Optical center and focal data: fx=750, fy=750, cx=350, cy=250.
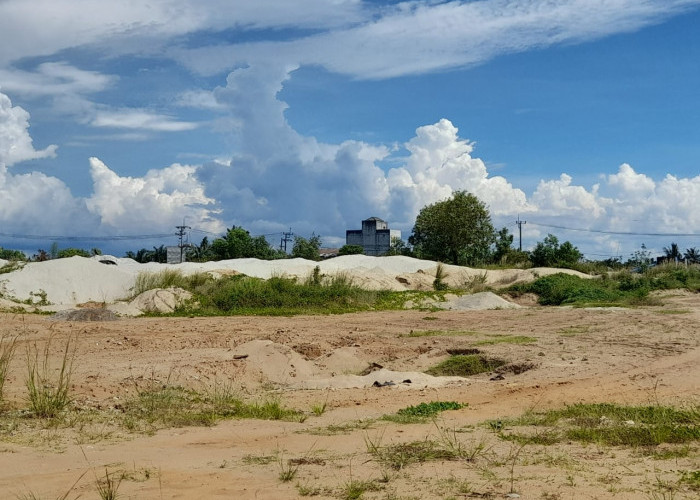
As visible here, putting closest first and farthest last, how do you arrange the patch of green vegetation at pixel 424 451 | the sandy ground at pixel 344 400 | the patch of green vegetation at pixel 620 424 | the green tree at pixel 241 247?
the sandy ground at pixel 344 400 < the patch of green vegetation at pixel 424 451 < the patch of green vegetation at pixel 620 424 < the green tree at pixel 241 247

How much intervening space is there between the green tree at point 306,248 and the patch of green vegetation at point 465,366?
2483 inches

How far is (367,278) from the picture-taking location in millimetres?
36625

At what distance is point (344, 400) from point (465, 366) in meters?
3.98

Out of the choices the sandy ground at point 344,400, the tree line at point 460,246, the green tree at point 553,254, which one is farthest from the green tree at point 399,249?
the sandy ground at point 344,400

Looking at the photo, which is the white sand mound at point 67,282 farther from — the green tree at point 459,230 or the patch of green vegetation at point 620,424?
the green tree at point 459,230

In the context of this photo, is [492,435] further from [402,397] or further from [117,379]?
[117,379]

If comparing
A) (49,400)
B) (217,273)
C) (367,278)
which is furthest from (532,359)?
(217,273)

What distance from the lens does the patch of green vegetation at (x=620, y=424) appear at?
7.45 meters

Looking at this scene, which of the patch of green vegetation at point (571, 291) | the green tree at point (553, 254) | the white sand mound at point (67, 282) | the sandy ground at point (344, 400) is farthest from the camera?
the green tree at point (553, 254)

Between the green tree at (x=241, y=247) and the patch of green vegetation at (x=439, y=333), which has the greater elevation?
the green tree at (x=241, y=247)

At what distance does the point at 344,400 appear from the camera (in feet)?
35.9

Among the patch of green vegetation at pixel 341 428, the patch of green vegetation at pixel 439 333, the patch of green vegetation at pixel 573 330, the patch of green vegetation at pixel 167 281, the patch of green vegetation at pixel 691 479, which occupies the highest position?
the patch of green vegetation at pixel 167 281

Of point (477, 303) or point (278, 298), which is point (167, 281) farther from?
point (477, 303)

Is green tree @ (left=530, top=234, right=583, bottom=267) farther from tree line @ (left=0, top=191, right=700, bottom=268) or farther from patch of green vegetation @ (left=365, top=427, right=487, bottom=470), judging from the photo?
patch of green vegetation @ (left=365, top=427, right=487, bottom=470)
